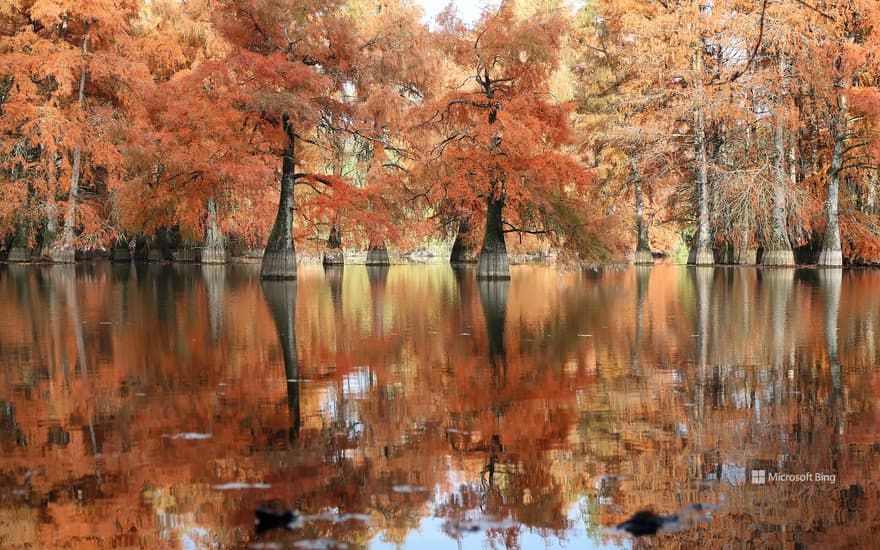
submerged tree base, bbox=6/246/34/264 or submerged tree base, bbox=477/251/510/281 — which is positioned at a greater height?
submerged tree base, bbox=6/246/34/264

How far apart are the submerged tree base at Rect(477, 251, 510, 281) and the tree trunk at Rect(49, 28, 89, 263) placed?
17614 millimetres

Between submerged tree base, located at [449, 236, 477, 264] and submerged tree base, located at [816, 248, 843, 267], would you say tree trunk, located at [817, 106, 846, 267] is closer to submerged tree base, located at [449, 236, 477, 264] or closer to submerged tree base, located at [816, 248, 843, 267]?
submerged tree base, located at [816, 248, 843, 267]

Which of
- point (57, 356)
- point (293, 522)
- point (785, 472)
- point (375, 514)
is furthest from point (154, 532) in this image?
point (57, 356)

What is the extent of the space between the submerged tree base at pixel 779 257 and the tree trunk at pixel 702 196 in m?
2.61

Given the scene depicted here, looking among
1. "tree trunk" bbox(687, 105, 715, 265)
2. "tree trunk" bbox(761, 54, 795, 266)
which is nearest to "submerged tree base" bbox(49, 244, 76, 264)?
"tree trunk" bbox(687, 105, 715, 265)

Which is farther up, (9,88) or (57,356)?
(9,88)

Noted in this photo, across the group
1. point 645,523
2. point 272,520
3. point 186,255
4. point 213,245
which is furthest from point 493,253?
point 272,520

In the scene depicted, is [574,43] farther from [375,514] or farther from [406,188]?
[375,514]

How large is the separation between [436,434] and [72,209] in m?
32.6

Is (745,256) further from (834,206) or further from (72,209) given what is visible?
(72,209)

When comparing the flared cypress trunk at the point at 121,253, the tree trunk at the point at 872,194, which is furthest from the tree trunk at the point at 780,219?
the flared cypress trunk at the point at 121,253

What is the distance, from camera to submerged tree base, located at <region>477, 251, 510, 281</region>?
25.6m

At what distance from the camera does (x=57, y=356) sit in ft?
28.5

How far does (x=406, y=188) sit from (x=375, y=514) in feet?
76.1
